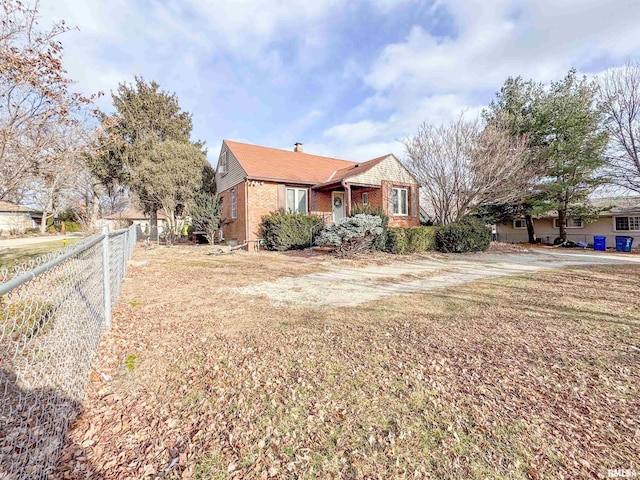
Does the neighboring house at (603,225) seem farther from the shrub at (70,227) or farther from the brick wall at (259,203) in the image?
the shrub at (70,227)

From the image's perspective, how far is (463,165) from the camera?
14.6 m

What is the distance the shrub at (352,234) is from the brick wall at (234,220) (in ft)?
17.5

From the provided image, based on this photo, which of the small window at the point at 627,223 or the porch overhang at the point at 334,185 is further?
the small window at the point at 627,223

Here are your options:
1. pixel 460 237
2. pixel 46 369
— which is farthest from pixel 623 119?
pixel 46 369

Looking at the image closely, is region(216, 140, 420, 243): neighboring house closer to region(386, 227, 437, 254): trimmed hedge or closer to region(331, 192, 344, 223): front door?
region(331, 192, 344, 223): front door

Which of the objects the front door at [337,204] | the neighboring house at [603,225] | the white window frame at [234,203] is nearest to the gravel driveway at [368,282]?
the front door at [337,204]

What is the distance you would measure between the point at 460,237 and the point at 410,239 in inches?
107

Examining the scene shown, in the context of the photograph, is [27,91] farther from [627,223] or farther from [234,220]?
[627,223]

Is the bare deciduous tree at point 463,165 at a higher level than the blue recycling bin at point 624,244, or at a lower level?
higher

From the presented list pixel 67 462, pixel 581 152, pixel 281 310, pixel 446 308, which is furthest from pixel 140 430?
pixel 581 152

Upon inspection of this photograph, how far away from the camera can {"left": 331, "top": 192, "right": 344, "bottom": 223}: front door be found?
55.4ft

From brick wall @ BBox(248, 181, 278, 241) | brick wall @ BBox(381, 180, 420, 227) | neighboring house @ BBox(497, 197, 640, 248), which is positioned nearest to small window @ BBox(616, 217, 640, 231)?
neighboring house @ BBox(497, 197, 640, 248)

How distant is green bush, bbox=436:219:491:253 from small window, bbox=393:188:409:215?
2.89 metres

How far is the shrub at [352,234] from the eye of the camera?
37.8 ft
